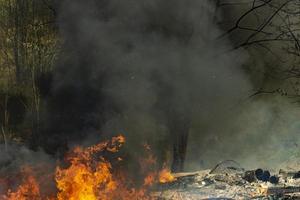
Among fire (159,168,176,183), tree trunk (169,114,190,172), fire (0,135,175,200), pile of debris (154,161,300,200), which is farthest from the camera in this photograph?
tree trunk (169,114,190,172)

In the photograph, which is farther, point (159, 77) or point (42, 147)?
point (42, 147)

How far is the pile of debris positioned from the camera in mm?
8930

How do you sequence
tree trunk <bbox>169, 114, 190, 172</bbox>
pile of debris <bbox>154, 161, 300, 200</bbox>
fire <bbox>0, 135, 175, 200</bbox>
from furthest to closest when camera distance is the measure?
tree trunk <bbox>169, 114, 190, 172</bbox>, pile of debris <bbox>154, 161, 300, 200</bbox>, fire <bbox>0, 135, 175, 200</bbox>

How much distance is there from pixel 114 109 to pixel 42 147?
2830 mm

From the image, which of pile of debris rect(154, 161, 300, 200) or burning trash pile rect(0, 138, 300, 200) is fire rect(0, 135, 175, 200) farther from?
pile of debris rect(154, 161, 300, 200)

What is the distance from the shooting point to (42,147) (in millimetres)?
12406

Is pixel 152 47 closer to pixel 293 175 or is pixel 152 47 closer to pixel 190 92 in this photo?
pixel 190 92

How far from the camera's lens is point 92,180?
27.3 feet

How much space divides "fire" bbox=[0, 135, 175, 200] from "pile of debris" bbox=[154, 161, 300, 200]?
0.55 metres

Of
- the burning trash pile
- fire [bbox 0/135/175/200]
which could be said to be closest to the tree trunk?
the burning trash pile

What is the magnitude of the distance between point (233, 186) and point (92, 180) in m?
2.99

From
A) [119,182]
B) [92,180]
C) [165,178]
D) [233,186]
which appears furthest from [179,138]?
[92,180]

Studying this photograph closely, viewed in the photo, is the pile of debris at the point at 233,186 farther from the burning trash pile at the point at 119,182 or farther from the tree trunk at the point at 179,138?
the tree trunk at the point at 179,138

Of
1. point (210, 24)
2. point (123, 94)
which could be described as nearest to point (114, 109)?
point (123, 94)
